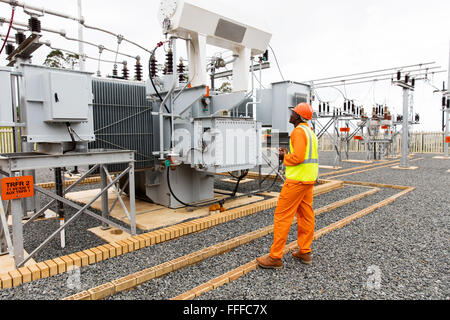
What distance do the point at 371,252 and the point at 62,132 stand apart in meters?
4.24

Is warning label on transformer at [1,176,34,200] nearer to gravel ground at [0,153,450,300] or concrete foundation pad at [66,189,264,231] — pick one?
gravel ground at [0,153,450,300]

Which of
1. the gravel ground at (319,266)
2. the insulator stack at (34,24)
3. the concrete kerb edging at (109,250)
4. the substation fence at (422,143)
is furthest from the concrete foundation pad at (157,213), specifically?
the substation fence at (422,143)

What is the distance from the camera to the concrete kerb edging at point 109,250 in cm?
313

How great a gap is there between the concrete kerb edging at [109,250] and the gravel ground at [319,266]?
102mm

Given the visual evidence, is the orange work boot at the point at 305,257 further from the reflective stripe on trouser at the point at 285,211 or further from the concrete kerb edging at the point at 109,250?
the concrete kerb edging at the point at 109,250

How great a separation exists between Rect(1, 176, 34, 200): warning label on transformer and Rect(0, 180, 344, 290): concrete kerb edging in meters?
0.77

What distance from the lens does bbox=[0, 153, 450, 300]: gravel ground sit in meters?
2.94

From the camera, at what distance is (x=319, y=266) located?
3510 mm

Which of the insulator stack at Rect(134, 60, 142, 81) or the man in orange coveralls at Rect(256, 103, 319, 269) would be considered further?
the insulator stack at Rect(134, 60, 142, 81)

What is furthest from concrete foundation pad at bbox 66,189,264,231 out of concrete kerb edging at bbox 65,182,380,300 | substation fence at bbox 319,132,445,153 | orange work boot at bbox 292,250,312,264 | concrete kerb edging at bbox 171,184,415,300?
substation fence at bbox 319,132,445,153

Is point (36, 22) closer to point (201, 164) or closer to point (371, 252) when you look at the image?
point (201, 164)

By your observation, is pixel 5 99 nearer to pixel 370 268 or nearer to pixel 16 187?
pixel 16 187

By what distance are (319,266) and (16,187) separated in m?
3.44
